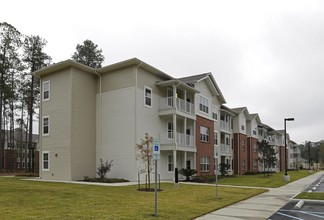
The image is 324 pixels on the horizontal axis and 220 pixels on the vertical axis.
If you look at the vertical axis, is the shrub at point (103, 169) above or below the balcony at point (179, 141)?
below

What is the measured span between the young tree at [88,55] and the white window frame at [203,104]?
20472 mm

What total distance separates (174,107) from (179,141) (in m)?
3.34

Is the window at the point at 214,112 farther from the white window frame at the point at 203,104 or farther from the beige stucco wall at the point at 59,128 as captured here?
the beige stucco wall at the point at 59,128

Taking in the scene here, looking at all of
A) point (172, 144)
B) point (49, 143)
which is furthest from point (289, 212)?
point (49, 143)

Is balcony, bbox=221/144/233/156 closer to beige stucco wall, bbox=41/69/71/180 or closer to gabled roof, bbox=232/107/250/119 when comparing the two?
gabled roof, bbox=232/107/250/119

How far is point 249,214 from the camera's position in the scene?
12.5m

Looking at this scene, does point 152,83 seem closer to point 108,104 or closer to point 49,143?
point 108,104

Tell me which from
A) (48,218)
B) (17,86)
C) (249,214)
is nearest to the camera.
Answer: (48,218)

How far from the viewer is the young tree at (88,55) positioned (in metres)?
51.9

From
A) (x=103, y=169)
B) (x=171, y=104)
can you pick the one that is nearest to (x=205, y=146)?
(x=171, y=104)

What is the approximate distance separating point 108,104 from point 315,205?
19.1 meters

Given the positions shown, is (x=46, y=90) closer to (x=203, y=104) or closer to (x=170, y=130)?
(x=170, y=130)

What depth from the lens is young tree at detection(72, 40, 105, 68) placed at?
51.9 meters

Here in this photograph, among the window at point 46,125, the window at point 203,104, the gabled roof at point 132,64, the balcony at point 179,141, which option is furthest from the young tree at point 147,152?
the window at point 203,104
